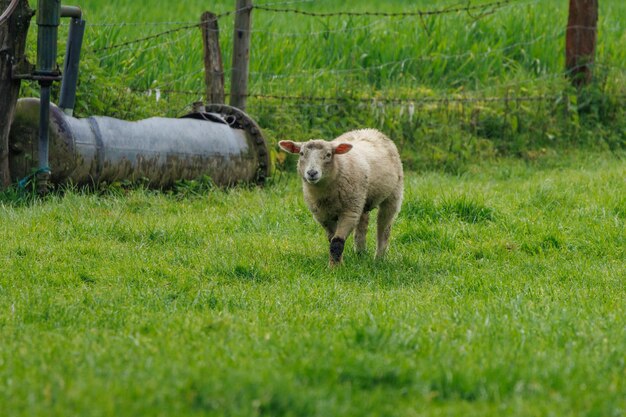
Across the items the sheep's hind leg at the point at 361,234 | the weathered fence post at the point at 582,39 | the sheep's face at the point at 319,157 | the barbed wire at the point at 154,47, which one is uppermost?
the weathered fence post at the point at 582,39

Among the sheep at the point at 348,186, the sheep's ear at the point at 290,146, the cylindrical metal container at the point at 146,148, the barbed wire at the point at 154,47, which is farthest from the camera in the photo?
the barbed wire at the point at 154,47

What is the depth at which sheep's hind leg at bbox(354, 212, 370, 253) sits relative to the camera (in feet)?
26.3

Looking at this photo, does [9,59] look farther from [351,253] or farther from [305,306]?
[305,306]

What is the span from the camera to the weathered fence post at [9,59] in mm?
8664

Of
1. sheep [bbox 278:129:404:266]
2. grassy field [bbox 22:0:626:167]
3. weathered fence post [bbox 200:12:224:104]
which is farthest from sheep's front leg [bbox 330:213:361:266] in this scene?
weathered fence post [bbox 200:12:224:104]

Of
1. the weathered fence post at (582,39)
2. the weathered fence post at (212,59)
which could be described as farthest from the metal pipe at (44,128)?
the weathered fence post at (582,39)

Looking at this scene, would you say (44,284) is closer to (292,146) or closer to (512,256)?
(292,146)

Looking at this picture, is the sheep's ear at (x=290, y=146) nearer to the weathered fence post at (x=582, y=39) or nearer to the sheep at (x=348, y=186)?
the sheep at (x=348, y=186)

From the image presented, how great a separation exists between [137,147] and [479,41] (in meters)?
7.27

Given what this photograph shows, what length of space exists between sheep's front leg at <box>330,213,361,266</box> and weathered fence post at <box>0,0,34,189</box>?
311 cm

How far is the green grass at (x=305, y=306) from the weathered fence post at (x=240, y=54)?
1.23 m

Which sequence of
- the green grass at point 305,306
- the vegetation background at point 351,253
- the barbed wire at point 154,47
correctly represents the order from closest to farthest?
1. the green grass at point 305,306
2. the vegetation background at point 351,253
3. the barbed wire at point 154,47

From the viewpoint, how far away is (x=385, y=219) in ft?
26.1

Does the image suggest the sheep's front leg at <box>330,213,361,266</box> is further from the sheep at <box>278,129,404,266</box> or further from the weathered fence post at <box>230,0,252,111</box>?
the weathered fence post at <box>230,0,252,111</box>
